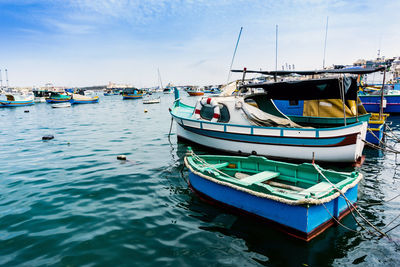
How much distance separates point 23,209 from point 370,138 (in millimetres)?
15975

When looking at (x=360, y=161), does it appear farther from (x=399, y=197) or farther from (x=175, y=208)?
(x=175, y=208)

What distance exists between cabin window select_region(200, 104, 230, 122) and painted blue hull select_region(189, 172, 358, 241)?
6.51 m

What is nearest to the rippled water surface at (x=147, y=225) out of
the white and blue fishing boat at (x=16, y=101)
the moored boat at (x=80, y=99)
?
the moored boat at (x=80, y=99)

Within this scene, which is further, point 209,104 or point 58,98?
point 58,98

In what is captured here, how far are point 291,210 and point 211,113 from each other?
887 cm

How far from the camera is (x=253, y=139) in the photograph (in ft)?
37.3

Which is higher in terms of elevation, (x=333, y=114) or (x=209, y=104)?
(x=209, y=104)

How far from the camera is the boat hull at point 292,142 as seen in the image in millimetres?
10016

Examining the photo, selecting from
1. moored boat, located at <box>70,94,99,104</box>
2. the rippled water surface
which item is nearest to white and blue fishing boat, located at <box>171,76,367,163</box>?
the rippled water surface

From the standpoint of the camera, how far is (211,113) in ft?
44.1

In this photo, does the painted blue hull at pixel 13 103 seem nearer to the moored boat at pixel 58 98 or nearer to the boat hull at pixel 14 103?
the boat hull at pixel 14 103

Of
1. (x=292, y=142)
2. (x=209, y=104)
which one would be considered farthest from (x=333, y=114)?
(x=209, y=104)

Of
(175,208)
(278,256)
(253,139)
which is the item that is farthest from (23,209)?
(253,139)

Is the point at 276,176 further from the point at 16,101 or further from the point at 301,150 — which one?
the point at 16,101
